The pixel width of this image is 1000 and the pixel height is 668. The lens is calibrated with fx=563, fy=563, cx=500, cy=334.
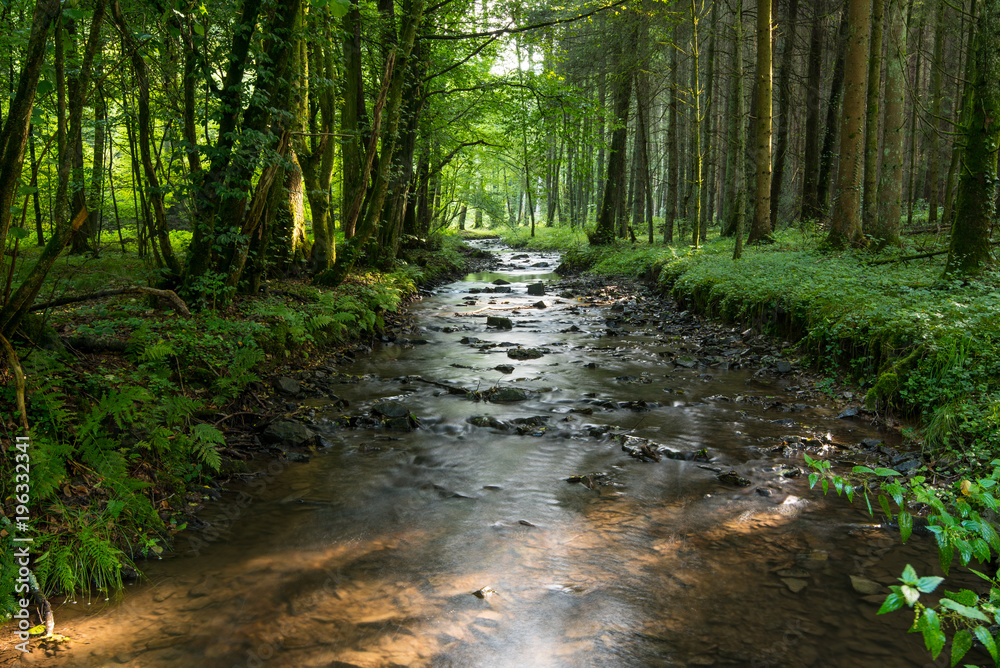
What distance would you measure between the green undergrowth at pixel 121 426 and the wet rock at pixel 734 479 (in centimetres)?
452

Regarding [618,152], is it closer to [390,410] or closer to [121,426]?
[390,410]

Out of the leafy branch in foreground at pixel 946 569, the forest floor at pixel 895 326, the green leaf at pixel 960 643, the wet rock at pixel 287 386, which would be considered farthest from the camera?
the wet rock at pixel 287 386

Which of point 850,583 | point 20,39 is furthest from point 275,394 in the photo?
point 850,583

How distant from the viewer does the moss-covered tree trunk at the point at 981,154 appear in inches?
283

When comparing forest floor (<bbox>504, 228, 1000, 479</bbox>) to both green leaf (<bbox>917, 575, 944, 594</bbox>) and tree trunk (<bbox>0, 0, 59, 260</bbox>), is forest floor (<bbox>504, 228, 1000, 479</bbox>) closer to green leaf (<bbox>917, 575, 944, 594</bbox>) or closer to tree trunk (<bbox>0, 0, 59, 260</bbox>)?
green leaf (<bbox>917, 575, 944, 594</bbox>)

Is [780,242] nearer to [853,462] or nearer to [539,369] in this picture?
[539,369]

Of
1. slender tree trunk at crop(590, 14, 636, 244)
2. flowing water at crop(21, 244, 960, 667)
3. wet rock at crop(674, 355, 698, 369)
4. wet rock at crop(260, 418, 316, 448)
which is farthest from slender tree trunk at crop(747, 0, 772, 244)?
wet rock at crop(260, 418, 316, 448)

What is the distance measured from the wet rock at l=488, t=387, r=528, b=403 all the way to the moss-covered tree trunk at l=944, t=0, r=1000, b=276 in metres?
6.05

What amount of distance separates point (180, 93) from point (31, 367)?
6075 mm

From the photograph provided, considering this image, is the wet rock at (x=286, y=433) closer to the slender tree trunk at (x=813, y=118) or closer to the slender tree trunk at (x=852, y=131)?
the slender tree trunk at (x=852, y=131)

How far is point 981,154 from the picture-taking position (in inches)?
285

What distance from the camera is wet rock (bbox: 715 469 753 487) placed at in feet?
17.0

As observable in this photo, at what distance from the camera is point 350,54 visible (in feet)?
41.1

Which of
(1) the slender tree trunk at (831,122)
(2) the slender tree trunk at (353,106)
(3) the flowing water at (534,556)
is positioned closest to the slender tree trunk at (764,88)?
(1) the slender tree trunk at (831,122)
